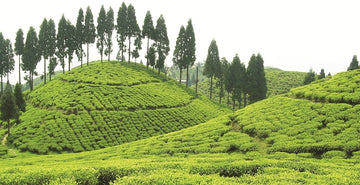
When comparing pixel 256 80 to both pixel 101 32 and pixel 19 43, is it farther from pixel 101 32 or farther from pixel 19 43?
pixel 19 43

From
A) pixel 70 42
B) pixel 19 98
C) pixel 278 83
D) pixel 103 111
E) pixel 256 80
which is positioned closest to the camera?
pixel 103 111

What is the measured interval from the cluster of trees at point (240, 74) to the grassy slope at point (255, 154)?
2451cm

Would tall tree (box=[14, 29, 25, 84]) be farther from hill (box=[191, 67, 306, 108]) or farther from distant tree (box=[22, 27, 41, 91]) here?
hill (box=[191, 67, 306, 108])

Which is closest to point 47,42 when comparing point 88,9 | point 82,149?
point 88,9

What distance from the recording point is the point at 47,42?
2148 inches

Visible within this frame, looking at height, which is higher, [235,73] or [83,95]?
[235,73]

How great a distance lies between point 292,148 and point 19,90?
137 feet

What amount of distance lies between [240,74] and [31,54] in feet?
170

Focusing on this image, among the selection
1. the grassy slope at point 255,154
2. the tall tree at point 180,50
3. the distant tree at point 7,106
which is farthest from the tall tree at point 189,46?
the distant tree at point 7,106

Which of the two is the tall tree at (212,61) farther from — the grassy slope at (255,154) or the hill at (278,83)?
the grassy slope at (255,154)

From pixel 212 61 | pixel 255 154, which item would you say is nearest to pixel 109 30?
pixel 212 61

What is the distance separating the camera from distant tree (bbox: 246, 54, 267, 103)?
5094 centimetres

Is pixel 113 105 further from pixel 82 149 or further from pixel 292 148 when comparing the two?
pixel 292 148

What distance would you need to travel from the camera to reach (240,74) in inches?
2199
